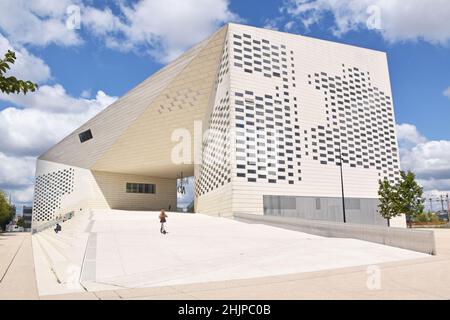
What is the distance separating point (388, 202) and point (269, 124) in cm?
1106

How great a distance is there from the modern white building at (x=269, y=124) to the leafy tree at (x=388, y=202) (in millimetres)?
1767

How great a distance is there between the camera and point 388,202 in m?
26.7

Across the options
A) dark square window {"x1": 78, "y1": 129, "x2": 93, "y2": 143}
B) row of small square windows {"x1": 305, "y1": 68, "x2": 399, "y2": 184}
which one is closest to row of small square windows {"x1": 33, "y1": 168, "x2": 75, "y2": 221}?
dark square window {"x1": 78, "y1": 129, "x2": 93, "y2": 143}

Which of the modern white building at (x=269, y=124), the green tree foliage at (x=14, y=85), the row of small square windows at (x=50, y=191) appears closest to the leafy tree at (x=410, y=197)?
the modern white building at (x=269, y=124)

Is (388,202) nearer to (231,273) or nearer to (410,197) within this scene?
(410,197)

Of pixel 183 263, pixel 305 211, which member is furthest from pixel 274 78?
pixel 183 263

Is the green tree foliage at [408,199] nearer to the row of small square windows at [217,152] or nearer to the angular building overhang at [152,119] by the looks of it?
the row of small square windows at [217,152]

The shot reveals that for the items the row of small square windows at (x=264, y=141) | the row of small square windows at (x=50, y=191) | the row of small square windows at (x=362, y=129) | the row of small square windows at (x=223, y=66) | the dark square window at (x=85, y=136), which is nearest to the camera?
the row of small square windows at (x=264, y=141)

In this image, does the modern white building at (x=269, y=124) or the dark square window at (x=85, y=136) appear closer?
the modern white building at (x=269, y=124)

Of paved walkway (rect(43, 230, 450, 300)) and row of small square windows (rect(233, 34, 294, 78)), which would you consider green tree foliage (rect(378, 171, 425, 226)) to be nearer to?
row of small square windows (rect(233, 34, 294, 78))

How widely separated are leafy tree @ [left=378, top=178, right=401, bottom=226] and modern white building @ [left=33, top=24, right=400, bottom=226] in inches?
69.6

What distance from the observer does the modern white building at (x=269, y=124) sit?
2541 cm

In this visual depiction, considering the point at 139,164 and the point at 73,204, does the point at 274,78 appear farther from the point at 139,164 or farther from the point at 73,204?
the point at 73,204
